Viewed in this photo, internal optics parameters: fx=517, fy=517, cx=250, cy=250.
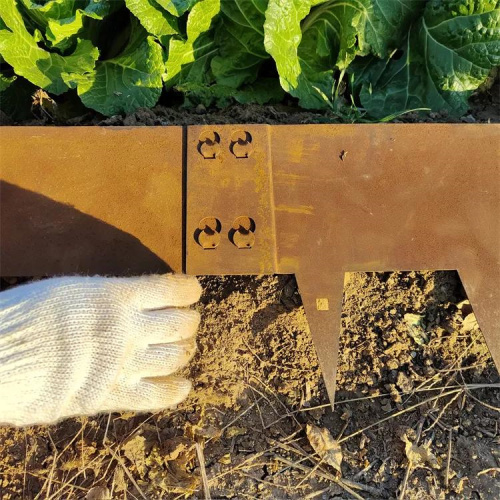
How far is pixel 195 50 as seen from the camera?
2.17m

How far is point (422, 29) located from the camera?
223cm

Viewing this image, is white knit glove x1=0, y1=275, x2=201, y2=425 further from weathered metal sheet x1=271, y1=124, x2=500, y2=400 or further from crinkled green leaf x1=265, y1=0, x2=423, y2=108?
crinkled green leaf x1=265, y1=0, x2=423, y2=108

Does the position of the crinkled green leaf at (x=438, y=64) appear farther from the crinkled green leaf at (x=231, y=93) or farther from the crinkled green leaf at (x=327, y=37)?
the crinkled green leaf at (x=231, y=93)

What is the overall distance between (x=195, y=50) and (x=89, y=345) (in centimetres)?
128

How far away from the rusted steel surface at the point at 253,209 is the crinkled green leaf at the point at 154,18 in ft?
1.40

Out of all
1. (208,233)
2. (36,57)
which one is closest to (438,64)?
(208,233)

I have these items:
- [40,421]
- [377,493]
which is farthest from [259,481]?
[40,421]

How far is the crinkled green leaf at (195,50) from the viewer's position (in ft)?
6.50

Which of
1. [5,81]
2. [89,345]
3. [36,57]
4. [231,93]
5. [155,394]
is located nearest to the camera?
[89,345]

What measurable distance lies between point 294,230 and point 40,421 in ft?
3.49

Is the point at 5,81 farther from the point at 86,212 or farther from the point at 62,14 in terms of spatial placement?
the point at 86,212

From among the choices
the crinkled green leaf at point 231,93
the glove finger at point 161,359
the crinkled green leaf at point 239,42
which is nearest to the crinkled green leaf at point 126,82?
the crinkled green leaf at point 231,93

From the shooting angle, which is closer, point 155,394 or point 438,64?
point 155,394

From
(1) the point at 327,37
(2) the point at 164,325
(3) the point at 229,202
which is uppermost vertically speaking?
(1) the point at 327,37
